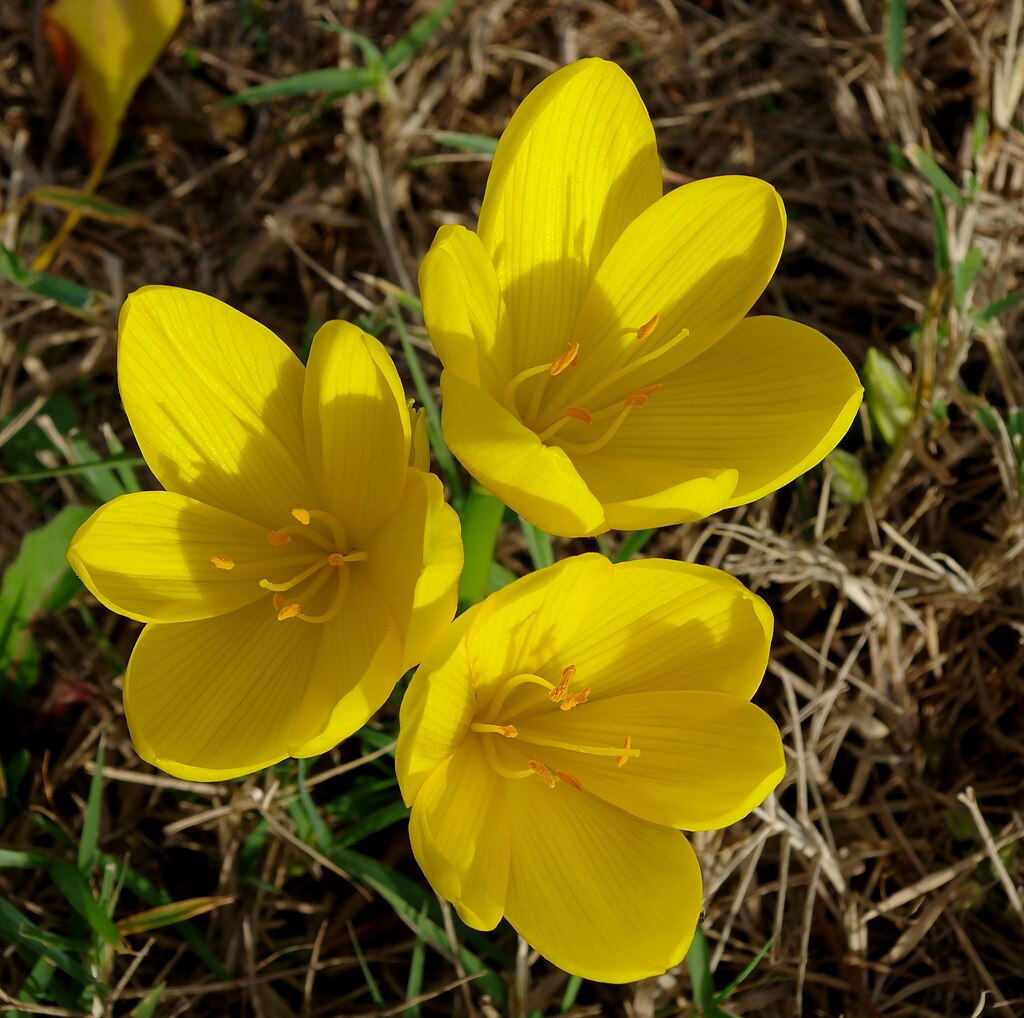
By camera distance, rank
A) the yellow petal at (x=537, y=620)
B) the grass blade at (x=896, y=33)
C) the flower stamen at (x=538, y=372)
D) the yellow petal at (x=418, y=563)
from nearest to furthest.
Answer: the yellow petal at (x=418, y=563) → the yellow petal at (x=537, y=620) → the flower stamen at (x=538, y=372) → the grass blade at (x=896, y=33)

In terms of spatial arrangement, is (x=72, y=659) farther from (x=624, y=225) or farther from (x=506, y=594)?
(x=624, y=225)

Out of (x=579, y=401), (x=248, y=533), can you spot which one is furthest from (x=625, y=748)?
Result: (x=248, y=533)

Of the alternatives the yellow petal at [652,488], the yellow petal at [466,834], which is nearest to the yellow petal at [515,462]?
the yellow petal at [652,488]

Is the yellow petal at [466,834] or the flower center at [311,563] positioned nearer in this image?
the yellow petal at [466,834]

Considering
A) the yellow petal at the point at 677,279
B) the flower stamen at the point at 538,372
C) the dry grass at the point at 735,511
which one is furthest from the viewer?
the dry grass at the point at 735,511

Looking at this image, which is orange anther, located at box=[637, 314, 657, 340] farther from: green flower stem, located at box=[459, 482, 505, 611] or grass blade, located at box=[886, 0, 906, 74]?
grass blade, located at box=[886, 0, 906, 74]

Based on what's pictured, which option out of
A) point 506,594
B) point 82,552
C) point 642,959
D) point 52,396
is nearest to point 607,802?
point 642,959

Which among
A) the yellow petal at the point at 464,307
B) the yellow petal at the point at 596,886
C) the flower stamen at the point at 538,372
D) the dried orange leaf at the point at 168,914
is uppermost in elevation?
the yellow petal at the point at 464,307

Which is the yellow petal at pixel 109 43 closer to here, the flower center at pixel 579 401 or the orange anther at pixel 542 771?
the flower center at pixel 579 401
